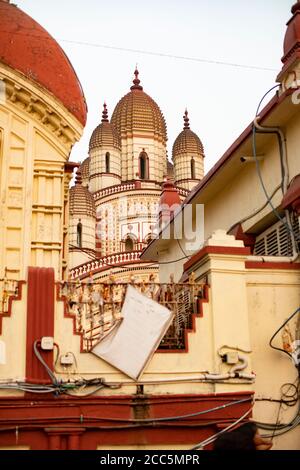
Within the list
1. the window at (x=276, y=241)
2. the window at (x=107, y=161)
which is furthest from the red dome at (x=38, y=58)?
the window at (x=107, y=161)

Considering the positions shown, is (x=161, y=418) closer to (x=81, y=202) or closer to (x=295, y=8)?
(x=295, y=8)

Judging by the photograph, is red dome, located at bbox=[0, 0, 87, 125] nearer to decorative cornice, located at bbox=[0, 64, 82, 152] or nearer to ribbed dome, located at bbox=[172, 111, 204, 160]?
decorative cornice, located at bbox=[0, 64, 82, 152]

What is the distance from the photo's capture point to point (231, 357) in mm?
8570

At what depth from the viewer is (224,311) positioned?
345 inches

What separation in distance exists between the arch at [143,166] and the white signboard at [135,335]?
4657 centimetres

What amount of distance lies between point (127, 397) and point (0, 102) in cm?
555

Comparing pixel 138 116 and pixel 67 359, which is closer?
pixel 67 359

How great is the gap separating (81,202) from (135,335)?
4241cm

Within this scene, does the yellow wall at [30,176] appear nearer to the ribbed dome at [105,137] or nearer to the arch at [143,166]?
the ribbed dome at [105,137]

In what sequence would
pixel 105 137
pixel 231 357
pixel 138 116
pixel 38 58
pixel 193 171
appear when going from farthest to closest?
pixel 193 171
pixel 138 116
pixel 105 137
pixel 38 58
pixel 231 357

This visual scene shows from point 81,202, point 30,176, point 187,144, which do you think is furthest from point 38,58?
point 187,144

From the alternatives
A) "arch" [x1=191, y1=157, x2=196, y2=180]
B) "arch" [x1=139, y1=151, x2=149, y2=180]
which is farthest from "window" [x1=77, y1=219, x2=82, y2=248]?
"arch" [x1=191, y1=157, x2=196, y2=180]

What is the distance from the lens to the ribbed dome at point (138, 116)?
5572 cm
